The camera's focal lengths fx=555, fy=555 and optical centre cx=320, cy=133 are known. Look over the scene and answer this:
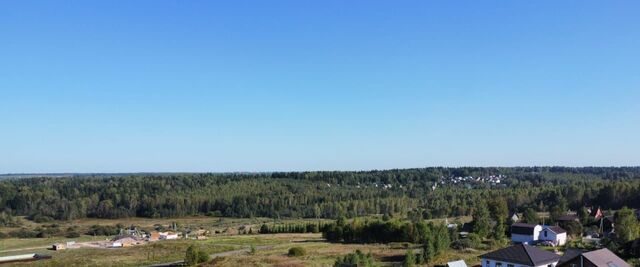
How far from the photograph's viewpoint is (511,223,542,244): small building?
63031mm

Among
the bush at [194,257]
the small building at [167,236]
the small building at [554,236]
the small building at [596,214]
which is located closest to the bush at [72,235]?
the small building at [167,236]

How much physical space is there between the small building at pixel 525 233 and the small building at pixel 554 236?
67cm

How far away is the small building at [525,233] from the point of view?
63031 mm

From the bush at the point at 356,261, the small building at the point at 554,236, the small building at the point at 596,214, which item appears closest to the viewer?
the bush at the point at 356,261

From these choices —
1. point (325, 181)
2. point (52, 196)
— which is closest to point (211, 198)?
point (52, 196)

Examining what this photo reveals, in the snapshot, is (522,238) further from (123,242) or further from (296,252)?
(123,242)

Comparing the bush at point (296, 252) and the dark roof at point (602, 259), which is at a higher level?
the dark roof at point (602, 259)

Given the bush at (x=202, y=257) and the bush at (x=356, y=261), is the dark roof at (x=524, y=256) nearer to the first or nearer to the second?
the bush at (x=356, y=261)

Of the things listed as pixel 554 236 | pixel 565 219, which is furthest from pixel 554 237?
pixel 565 219

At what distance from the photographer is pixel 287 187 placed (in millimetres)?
173375

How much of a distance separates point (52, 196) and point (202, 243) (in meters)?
89.9

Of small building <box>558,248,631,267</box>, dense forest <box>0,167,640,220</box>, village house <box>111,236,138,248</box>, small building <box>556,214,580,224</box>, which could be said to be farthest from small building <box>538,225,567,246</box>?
village house <box>111,236,138,248</box>

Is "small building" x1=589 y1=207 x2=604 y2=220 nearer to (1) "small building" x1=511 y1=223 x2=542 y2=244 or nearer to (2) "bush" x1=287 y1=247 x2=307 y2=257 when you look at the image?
(1) "small building" x1=511 y1=223 x2=542 y2=244

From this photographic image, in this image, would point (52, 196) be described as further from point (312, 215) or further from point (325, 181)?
point (325, 181)
